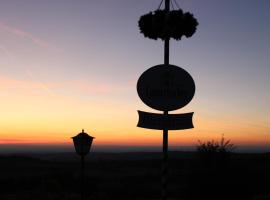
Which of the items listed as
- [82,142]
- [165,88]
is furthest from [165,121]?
[82,142]

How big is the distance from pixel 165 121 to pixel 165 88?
591 mm

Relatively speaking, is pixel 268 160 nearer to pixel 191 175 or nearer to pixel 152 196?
pixel 152 196

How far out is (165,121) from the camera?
9.46m

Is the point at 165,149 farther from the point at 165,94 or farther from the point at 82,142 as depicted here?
the point at 82,142

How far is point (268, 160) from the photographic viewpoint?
60.1 meters

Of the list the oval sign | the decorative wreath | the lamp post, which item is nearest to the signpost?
the oval sign

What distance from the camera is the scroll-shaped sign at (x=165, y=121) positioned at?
31.0 feet

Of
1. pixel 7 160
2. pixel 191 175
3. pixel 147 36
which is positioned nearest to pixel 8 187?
pixel 191 175

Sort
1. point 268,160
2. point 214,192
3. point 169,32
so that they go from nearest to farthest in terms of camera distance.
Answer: point 169,32, point 214,192, point 268,160

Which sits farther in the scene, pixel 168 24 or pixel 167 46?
pixel 168 24

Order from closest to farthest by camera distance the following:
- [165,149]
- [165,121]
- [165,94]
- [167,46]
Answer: [165,94], [165,121], [165,149], [167,46]

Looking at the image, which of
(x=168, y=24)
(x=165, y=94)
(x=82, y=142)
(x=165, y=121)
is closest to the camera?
(x=165, y=94)

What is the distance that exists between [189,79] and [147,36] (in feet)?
7.19

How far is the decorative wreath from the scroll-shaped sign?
1.80 metres
